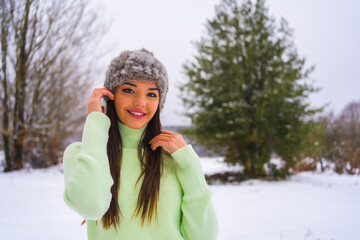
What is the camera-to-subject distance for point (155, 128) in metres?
1.57

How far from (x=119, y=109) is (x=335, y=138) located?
54.6 ft

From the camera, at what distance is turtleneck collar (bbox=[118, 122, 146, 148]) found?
1.49 metres

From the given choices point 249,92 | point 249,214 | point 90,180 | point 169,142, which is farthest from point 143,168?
point 249,92

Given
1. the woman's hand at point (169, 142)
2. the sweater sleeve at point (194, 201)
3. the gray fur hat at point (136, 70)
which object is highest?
the gray fur hat at point (136, 70)

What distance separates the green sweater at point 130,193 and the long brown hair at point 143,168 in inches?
1.4

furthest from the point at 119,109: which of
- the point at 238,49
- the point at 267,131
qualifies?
the point at 238,49

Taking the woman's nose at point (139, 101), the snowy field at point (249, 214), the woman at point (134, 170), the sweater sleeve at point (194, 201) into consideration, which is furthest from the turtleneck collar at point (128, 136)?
the snowy field at point (249, 214)

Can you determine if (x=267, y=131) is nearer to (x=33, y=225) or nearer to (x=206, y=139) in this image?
(x=206, y=139)

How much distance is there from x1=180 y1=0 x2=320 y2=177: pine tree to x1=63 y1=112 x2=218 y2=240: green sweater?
6.92 m

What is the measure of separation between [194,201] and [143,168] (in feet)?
1.07

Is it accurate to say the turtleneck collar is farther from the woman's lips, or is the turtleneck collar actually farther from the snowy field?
the snowy field

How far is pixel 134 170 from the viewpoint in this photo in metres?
1.44

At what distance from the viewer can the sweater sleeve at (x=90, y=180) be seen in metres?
1.17

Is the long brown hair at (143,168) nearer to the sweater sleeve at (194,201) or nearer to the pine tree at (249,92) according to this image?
the sweater sleeve at (194,201)
